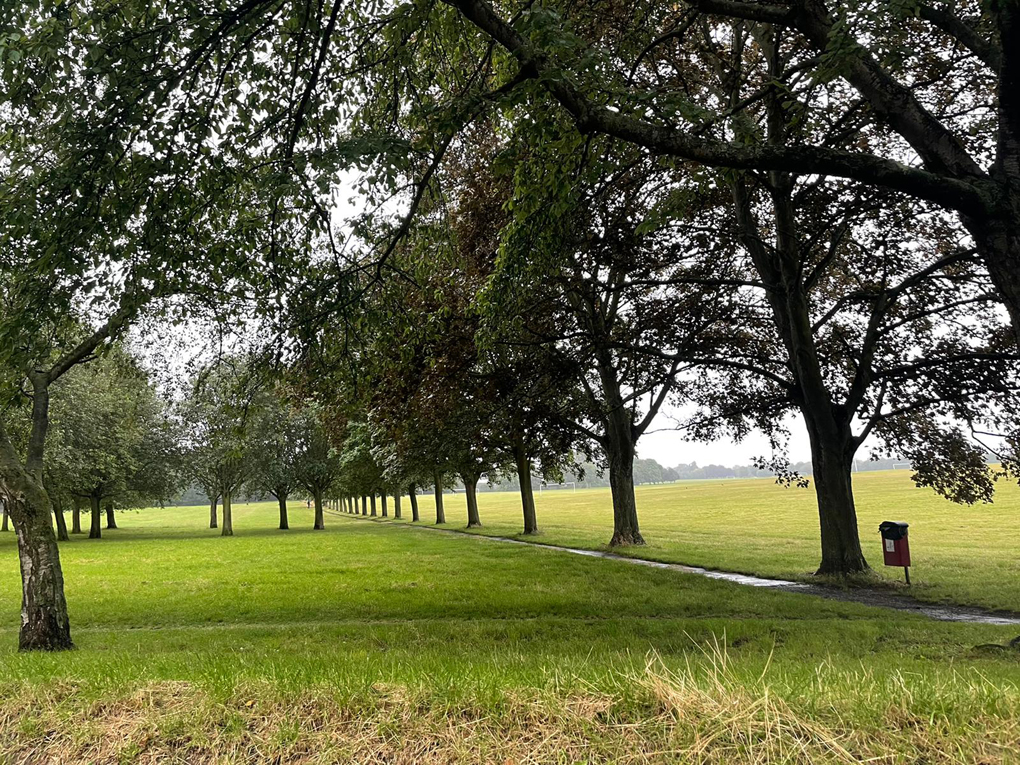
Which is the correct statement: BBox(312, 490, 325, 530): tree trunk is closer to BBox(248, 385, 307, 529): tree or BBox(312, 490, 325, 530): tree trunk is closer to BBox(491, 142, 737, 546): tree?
BBox(248, 385, 307, 529): tree

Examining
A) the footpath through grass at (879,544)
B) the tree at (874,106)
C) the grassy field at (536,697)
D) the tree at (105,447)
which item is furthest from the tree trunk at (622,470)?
the tree at (105,447)

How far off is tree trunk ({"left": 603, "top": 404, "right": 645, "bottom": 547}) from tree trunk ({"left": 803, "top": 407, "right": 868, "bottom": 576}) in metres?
7.87

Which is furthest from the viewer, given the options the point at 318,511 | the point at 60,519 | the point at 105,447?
the point at 318,511

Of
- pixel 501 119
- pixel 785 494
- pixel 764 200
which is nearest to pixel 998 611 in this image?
pixel 764 200

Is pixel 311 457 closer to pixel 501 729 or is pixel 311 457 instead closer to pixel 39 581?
pixel 39 581

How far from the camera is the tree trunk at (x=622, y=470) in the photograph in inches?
854

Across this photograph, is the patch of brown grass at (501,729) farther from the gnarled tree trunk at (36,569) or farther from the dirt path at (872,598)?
the dirt path at (872,598)

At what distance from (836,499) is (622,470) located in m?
8.58

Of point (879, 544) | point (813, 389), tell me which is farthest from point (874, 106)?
point (879, 544)

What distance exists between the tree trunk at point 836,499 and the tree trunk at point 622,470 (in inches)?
310

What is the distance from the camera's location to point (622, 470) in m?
21.7

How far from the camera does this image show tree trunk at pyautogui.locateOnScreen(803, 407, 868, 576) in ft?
45.1

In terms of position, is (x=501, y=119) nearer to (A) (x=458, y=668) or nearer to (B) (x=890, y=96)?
(B) (x=890, y=96)

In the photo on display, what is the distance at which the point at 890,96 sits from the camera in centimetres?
796
